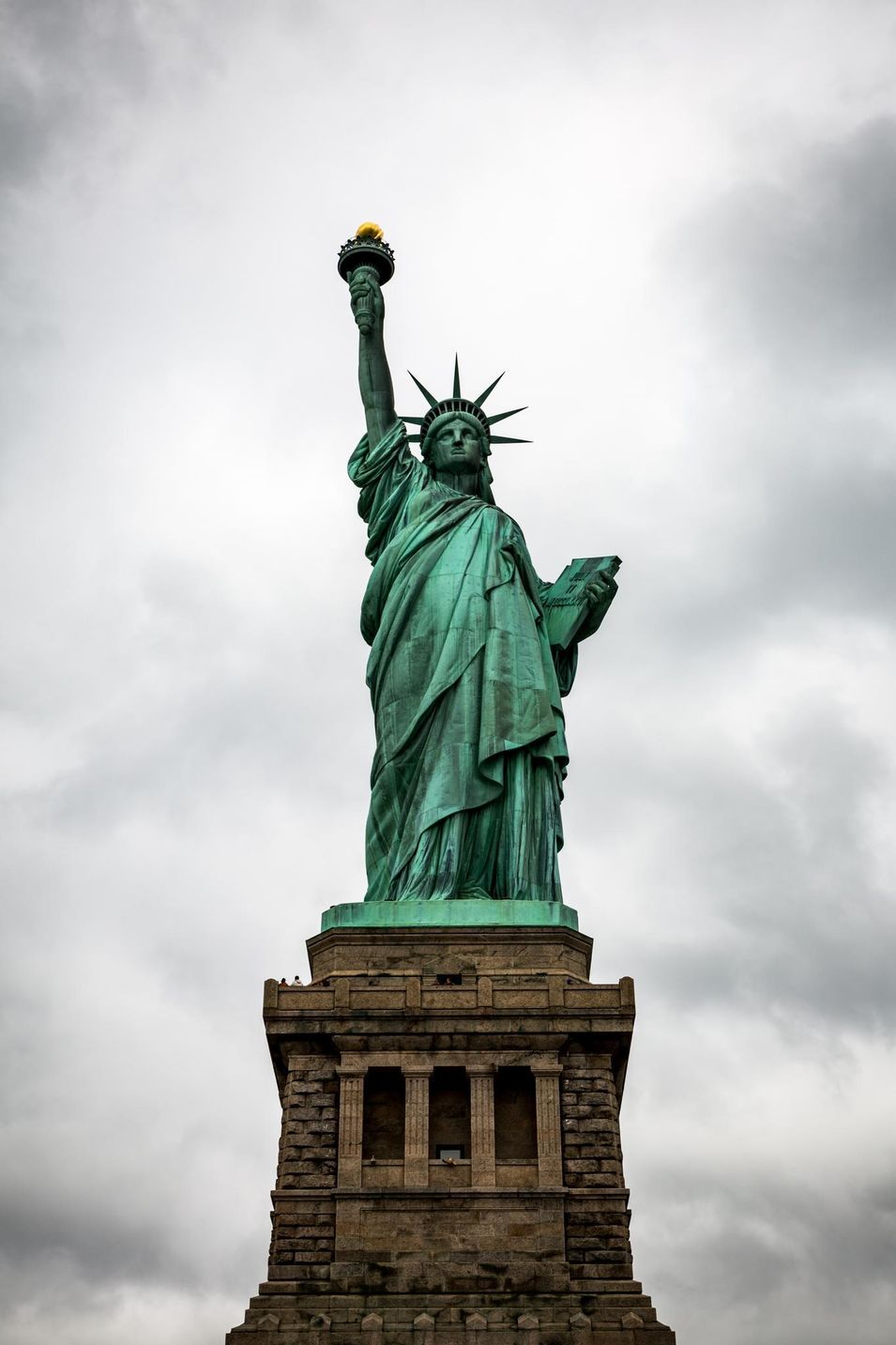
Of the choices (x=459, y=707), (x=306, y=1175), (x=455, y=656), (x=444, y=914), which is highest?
(x=455, y=656)

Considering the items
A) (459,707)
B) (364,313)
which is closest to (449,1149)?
(459,707)

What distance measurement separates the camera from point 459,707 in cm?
2939

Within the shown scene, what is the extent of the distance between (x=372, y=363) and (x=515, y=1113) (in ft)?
45.1

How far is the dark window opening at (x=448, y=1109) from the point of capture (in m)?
25.0

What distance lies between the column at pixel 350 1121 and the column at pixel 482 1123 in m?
1.39

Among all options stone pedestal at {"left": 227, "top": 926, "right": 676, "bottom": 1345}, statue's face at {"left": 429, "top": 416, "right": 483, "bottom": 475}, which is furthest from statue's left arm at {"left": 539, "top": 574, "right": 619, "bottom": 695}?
stone pedestal at {"left": 227, "top": 926, "right": 676, "bottom": 1345}

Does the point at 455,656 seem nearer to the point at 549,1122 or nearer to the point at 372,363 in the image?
the point at 372,363

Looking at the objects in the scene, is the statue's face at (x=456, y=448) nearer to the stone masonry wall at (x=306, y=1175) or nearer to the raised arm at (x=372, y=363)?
the raised arm at (x=372, y=363)

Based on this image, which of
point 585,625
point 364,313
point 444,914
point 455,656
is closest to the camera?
point 444,914

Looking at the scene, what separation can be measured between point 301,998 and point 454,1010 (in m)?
2.02

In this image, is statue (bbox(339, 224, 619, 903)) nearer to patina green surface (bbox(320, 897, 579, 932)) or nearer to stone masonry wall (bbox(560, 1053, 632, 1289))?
patina green surface (bbox(320, 897, 579, 932))

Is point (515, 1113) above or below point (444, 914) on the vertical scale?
below

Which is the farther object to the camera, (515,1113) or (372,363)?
(372,363)

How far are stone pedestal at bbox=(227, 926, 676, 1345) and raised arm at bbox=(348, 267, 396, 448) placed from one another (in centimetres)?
1001
